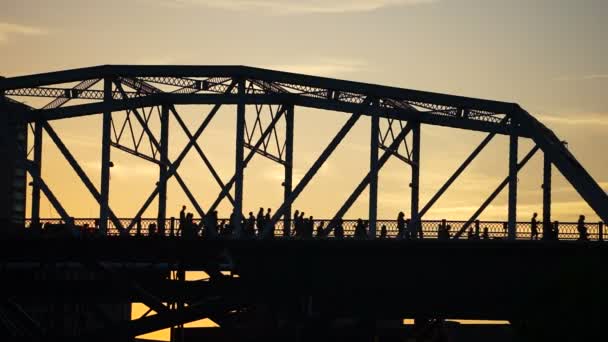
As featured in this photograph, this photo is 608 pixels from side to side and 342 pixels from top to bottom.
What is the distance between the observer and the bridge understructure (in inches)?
3533

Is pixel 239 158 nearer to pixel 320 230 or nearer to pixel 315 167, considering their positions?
pixel 315 167

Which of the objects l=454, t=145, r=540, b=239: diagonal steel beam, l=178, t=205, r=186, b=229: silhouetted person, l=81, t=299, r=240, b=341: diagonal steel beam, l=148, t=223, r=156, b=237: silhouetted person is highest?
l=454, t=145, r=540, b=239: diagonal steel beam

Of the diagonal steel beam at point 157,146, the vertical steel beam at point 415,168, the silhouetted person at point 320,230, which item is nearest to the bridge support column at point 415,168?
the vertical steel beam at point 415,168

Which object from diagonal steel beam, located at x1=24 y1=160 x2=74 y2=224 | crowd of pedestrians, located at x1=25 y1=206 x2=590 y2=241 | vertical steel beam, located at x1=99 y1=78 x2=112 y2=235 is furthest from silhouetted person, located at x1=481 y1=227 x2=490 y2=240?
diagonal steel beam, located at x1=24 y1=160 x2=74 y2=224

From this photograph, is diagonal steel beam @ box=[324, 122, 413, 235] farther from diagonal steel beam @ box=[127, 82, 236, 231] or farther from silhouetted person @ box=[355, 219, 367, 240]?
diagonal steel beam @ box=[127, 82, 236, 231]

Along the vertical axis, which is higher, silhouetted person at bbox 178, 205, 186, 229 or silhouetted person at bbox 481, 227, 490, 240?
silhouetted person at bbox 178, 205, 186, 229

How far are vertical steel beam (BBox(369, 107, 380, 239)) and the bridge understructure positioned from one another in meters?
0.06

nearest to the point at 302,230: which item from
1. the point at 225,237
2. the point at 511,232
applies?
the point at 225,237

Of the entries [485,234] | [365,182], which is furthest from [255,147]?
[485,234]

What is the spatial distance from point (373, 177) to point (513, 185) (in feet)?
19.8

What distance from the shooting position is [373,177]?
90.4 metres

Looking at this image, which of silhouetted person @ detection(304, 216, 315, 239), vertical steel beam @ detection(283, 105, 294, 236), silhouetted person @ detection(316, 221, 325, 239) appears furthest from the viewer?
vertical steel beam @ detection(283, 105, 294, 236)

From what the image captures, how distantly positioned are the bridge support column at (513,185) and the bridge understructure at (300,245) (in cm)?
6

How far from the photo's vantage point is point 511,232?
8888 cm
